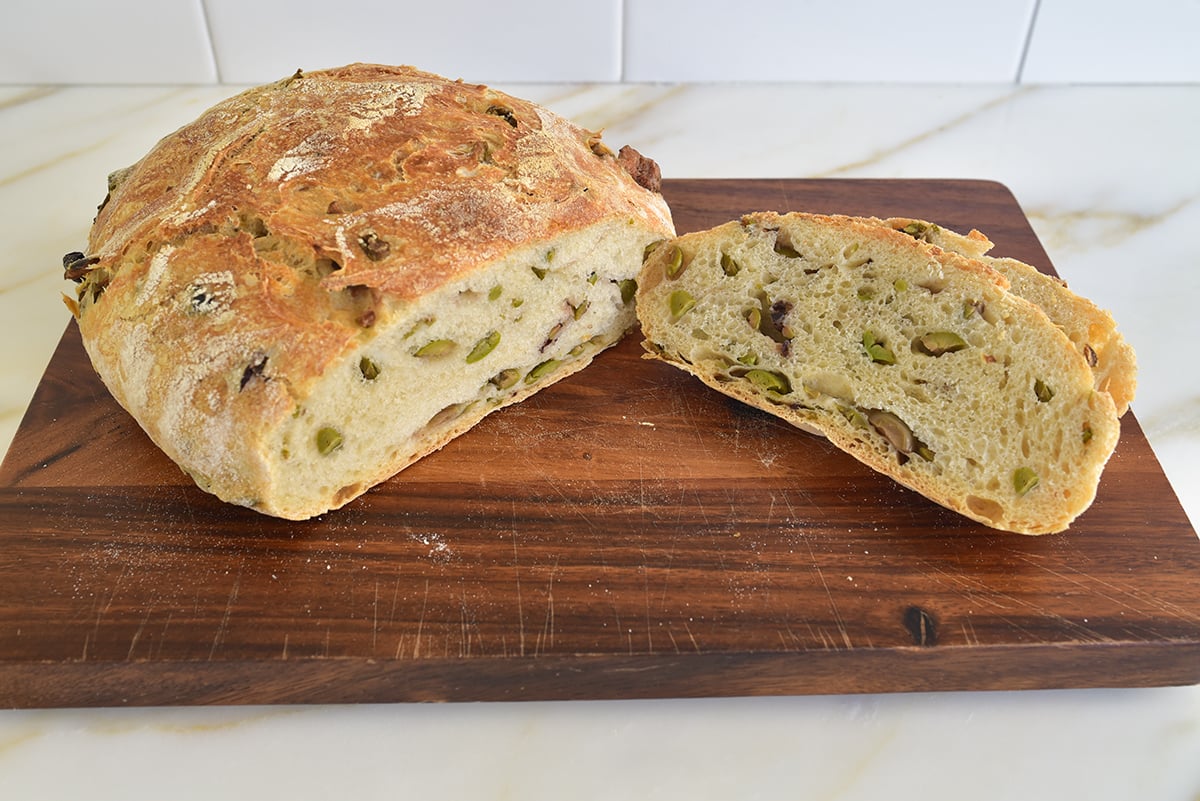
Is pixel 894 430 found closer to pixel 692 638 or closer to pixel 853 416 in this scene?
pixel 853 416

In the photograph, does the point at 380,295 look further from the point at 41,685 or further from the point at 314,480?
the point at 41,685

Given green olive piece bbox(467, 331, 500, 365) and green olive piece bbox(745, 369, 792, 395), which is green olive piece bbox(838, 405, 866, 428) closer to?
green olive piece bbox(745, 369, 792, 395)

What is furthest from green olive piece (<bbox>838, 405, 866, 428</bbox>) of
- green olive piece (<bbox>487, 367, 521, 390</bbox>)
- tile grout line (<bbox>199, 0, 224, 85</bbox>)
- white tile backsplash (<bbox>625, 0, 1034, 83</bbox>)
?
tile grout line (<bbox>199, 0, 224, 85</bbox>)

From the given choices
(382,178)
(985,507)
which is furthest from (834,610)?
(382,178)

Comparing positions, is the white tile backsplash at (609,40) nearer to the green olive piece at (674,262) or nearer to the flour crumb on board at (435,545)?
the green olive piece at (674,262)

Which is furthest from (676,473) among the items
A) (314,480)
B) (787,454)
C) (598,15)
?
(598,15)

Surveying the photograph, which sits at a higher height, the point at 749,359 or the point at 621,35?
the point at 621,35

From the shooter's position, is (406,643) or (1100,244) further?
(1100,244)
